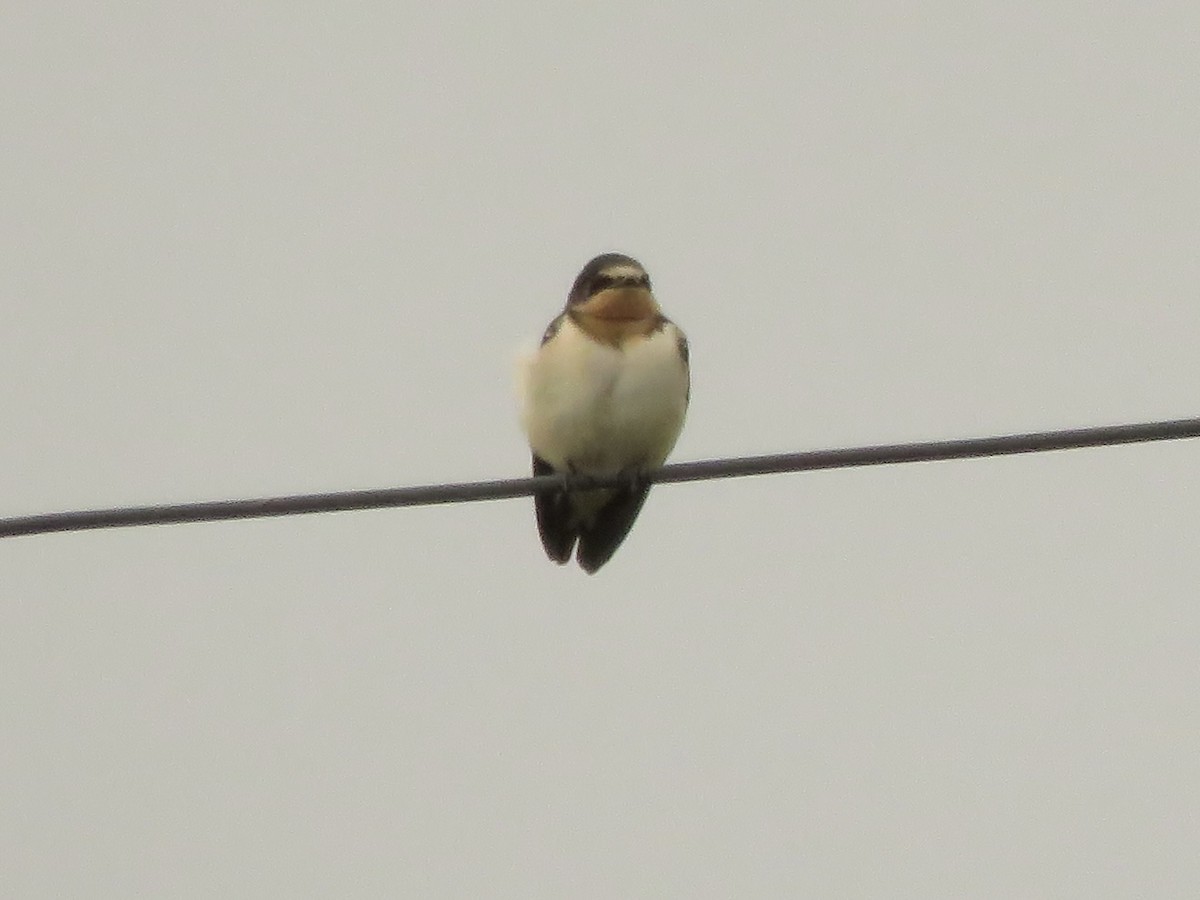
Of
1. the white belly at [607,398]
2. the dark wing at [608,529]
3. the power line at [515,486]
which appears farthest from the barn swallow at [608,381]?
the power line at [515,486]

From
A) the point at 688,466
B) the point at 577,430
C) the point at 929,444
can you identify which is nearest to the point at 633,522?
the point at 577,430

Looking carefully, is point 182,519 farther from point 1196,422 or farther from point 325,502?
point 1196,422

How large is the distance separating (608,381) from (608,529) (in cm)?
95

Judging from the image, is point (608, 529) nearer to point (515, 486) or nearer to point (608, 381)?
point (608, 381)

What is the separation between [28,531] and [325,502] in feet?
2.07

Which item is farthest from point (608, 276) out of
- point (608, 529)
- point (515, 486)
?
point (515, 486)

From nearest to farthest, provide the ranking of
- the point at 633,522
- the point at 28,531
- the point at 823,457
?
the point at 28,531
the point at 823,457
the point at 633,522

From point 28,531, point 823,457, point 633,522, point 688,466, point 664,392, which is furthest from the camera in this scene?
point 633,522

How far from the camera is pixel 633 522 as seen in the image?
24.6ft

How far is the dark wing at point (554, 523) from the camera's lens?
294 inches

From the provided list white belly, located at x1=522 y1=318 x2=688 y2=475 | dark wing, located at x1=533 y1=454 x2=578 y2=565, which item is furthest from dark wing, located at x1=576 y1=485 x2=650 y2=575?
white belly, located at x1=522 y1=318 x2=688 y2=475

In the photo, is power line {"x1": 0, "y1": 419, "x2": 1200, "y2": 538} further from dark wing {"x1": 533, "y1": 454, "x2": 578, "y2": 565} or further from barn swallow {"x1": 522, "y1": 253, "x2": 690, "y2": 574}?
dark wing {"x1": 533, "y1": 454, "x2": 578, "y2": 565}

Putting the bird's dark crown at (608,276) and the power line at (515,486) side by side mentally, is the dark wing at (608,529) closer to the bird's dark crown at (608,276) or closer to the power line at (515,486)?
the bird's dark crown at (608,276)

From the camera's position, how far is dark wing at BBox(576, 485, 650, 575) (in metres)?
7.38
